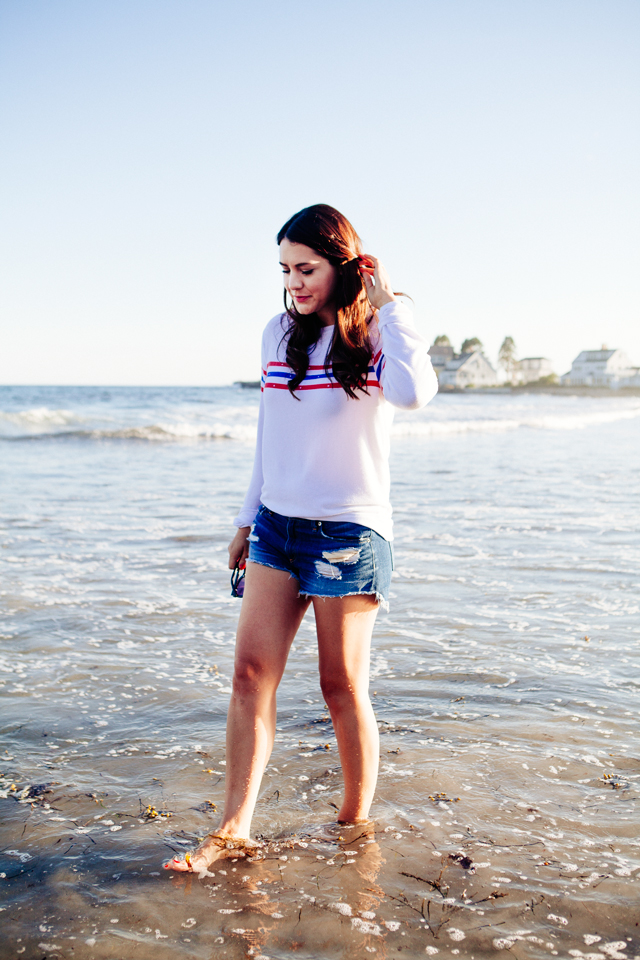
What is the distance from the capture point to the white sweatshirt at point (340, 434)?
2.25 m

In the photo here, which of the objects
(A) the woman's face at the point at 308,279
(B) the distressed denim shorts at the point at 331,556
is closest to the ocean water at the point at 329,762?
(B) the distressed denim shorts at the point at 331,556

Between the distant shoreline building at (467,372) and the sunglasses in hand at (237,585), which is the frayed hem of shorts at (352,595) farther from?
the distant shoreline building at (467,372)

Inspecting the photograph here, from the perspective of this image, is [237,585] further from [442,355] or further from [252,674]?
[442,355]

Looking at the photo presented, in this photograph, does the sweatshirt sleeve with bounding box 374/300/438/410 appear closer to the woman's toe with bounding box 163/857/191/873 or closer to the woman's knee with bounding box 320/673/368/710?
the woman's knee with bounding box 320/673/368/710

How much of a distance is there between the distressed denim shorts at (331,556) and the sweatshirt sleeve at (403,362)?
0.43 metres

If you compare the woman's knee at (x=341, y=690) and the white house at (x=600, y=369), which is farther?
the white house at (x=600, y=369)

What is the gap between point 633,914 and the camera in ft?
7.09

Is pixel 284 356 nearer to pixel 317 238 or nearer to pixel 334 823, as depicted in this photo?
pixel 317 238

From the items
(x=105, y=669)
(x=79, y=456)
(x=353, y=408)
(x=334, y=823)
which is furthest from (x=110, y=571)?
(x=79, y=456)

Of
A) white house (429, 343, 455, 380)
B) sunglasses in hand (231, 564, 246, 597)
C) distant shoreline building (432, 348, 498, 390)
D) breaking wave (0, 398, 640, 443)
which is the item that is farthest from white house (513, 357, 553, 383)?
sunglasses in hand (231, 564, 246, 597)

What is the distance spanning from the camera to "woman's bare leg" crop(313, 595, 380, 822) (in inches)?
92.9

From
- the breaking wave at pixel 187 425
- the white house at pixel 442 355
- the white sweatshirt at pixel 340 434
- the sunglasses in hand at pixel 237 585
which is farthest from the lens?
the white house at pixel 442 355

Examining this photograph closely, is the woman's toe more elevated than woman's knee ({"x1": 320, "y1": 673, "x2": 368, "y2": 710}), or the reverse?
woman's knee ({"x1": 320, "y1": 673, "x2": 368, "y2": 710})

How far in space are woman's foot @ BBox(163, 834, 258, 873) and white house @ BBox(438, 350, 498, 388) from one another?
91.8 meters
